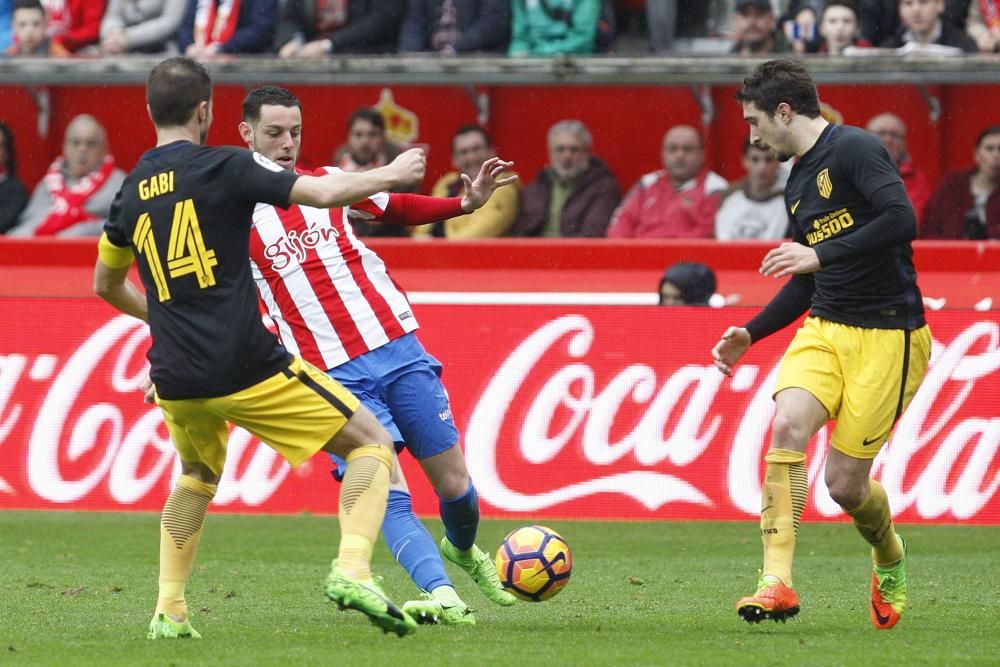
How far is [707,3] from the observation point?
15250 millimetres

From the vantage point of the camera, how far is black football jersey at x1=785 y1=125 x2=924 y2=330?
6773mm

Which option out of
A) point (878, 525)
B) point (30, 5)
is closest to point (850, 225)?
point (878, 525)

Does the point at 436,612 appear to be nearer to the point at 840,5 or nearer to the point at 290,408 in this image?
the point at 290,408

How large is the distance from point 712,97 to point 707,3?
84 cm

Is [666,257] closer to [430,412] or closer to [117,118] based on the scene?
[430,412]

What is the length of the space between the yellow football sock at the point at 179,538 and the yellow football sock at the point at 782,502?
219 cm

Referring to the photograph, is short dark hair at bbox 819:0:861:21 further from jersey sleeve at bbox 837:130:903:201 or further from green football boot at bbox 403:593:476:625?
green football boot at bbox 403:593:476:625

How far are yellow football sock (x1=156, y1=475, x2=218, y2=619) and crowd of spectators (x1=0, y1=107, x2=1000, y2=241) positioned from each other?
7418 millimetres

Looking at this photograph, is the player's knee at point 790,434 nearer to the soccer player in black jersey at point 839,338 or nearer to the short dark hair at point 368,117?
the soccer player in black jersey at point 839,338

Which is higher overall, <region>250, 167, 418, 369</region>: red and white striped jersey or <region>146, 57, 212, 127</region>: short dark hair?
<region>146, 57, 212, 127</region>: short dark hair

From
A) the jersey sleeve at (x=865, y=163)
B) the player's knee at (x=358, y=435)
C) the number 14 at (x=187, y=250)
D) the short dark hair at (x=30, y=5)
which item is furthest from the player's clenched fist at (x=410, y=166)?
the short dark hair at (x=30, y=5)

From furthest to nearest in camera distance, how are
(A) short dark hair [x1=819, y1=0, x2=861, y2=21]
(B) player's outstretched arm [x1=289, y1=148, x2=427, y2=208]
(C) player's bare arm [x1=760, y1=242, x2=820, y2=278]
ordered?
(A) short dark hair [x1=819, y1=0, x2=861, y2=21] → (C) player's bare arm [x1=760, y1=242, x2=820, y2=278] → (B) player's outstretched arm [x1=289, y1=148, x2=427, y2=208]

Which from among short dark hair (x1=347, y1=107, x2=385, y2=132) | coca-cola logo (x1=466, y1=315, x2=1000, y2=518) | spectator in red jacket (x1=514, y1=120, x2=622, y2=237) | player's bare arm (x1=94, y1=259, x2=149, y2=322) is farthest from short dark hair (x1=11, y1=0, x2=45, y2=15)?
player's bare arm (x1=94, y1=259, x2=149, y2=322)

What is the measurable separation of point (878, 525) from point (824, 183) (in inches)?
57.3
